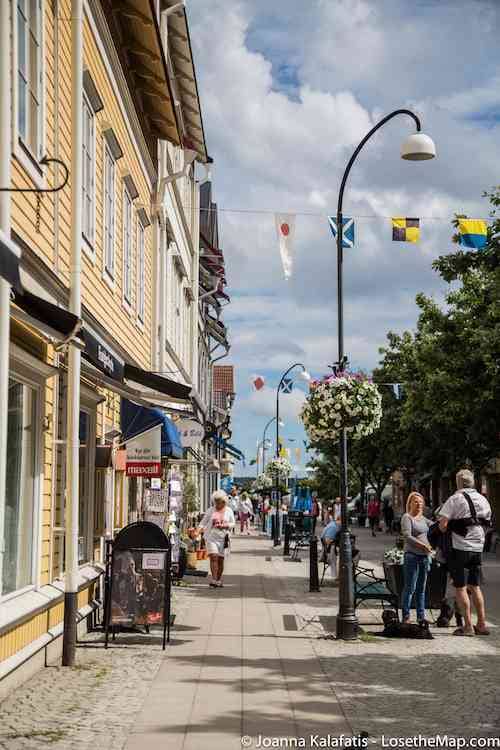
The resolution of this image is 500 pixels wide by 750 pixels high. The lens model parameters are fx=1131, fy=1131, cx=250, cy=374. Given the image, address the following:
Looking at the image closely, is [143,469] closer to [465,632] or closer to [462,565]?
[462,565]

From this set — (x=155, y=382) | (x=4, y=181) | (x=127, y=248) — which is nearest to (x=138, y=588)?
(x=155, y=382)

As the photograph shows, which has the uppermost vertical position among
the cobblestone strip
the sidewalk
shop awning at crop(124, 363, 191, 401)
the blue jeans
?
shop awning at crop(124, 363, 191, 401)

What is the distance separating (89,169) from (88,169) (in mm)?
48

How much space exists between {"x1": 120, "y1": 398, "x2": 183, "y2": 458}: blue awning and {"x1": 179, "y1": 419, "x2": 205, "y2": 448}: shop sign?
5.89 meters

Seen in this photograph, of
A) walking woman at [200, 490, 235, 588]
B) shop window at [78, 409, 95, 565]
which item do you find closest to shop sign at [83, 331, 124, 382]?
shop window at [78, 409, 95, 565]

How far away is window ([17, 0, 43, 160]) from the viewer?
9789 mm

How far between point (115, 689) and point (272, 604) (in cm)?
828

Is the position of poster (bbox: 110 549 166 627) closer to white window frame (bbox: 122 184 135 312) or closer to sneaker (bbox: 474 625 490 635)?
sneaker (bbox: 474 625 490 635)

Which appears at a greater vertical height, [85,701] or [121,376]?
[121,376]

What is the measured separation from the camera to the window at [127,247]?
1727cm

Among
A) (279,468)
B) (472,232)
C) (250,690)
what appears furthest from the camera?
(279,468)

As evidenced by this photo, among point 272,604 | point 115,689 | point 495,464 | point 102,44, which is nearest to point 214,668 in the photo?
point 115,689

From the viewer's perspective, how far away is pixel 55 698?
9008 mm

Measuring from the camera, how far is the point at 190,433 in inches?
964
